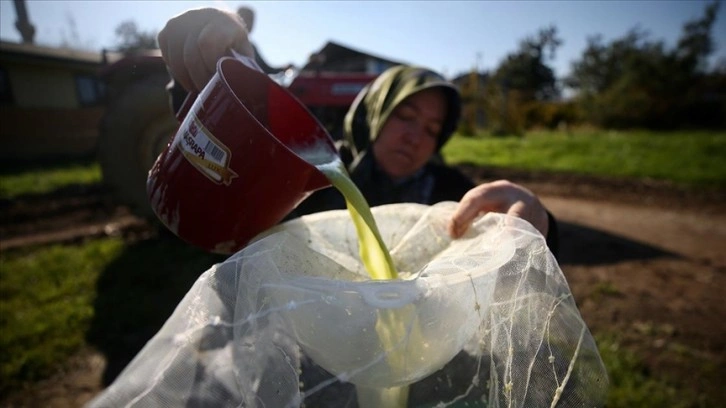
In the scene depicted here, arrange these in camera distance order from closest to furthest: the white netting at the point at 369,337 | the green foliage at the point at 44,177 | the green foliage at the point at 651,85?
the white netting at the point at 369,337
the green foliage at the point at 44,177
the green foliage at the point at 651,85

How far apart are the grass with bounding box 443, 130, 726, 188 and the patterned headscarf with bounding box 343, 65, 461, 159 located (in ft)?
17.6

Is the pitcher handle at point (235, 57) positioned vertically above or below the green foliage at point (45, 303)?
above

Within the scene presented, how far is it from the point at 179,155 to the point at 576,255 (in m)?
3.23

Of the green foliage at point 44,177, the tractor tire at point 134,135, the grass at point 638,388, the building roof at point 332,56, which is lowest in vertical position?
the green foliage at point 44,177

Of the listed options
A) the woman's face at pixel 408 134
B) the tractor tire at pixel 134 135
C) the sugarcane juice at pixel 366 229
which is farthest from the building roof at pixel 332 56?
the sugarcane juice at pixel 366 229

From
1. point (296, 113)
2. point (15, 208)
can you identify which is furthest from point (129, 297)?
point (15, 208)

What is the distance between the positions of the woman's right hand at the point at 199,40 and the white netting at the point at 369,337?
395 mm

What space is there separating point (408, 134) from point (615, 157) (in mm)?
6839

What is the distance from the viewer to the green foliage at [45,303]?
1979 mm

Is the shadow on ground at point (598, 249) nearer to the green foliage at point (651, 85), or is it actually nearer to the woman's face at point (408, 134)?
the woman's face at point (408, 134)

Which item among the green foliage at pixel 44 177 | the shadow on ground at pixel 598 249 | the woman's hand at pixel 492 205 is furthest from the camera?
the green foliage at pixel 44 177

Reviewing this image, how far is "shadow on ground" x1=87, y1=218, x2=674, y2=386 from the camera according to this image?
2143mm

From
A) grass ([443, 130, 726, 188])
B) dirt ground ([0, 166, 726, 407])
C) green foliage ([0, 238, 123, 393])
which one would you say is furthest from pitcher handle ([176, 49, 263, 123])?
grass ([443, 130, 726, 188])

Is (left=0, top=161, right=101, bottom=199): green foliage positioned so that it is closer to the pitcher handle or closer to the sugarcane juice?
the pitcher handle
